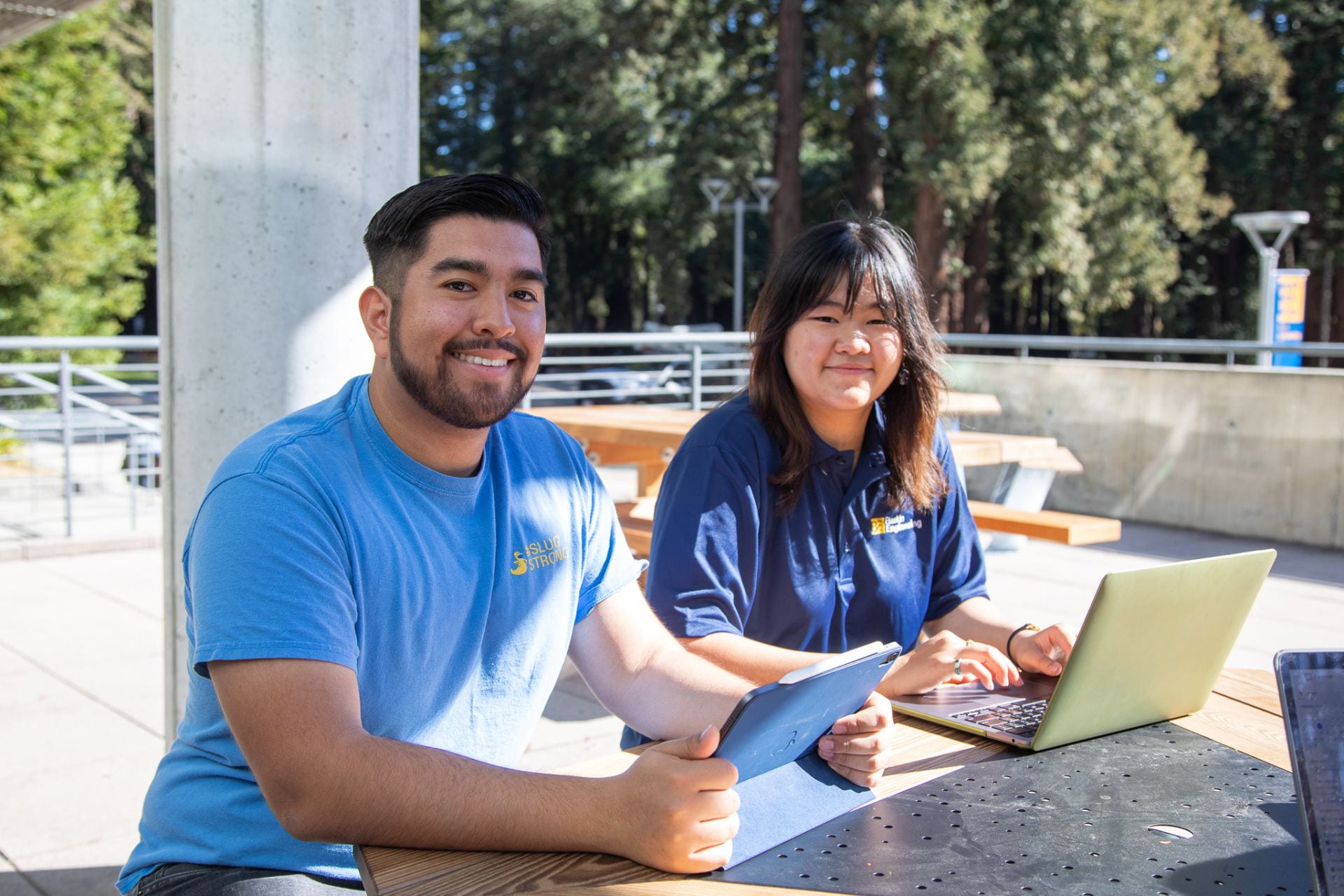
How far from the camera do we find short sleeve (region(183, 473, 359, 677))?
148 centimetres

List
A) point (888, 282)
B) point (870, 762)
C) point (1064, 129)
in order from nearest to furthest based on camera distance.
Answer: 1. point (870, 762)
2. point (888, 282)
3. point (1064, 129)

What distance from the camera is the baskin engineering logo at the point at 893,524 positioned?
258 centimetres

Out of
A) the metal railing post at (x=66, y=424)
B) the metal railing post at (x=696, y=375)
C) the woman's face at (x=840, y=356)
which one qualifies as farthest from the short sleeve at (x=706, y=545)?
the metal railing post at (x=696, y=375)

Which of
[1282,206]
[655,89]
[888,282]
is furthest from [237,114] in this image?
[1282,206]

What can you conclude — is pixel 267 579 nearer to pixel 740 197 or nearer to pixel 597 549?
pixel 597 549

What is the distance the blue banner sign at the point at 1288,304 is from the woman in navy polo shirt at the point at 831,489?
442 inches

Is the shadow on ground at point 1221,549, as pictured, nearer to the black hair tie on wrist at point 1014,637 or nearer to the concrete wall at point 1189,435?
the concrete wall at point 1189,435

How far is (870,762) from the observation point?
169 cm

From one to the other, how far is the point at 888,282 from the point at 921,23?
714 inches

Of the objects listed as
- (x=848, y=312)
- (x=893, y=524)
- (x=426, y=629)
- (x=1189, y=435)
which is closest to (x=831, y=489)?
(x=893, y=524)

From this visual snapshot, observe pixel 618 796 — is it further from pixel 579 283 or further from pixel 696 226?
pixel 579 283

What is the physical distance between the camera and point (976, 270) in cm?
2516

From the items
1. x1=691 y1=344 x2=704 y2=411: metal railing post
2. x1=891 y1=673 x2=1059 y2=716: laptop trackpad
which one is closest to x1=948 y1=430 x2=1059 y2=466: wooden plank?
x1=691 y1=344 x2=704 y2=411: metal railing post

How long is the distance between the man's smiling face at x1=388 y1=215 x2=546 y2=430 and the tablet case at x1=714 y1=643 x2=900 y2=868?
623mm
